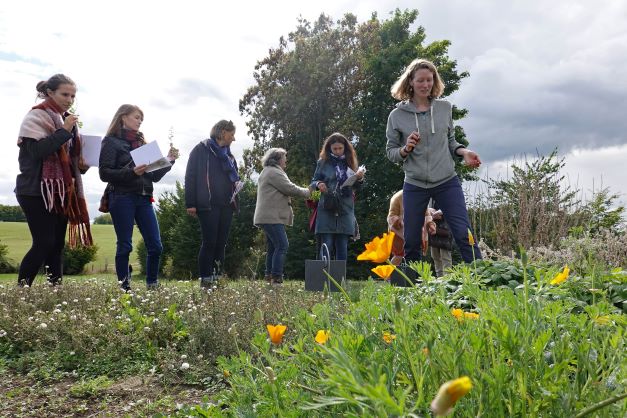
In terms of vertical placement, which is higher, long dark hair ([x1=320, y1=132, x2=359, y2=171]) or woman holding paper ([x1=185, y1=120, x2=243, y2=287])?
long dark hair ([x1=320, y1=132, x2=359, y2=171])

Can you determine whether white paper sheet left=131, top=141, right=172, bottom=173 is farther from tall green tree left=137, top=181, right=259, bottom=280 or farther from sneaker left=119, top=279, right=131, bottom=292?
tall green tree left=137, top=181, right=259, bottom=280

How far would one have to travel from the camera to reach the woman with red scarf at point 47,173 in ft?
16.8

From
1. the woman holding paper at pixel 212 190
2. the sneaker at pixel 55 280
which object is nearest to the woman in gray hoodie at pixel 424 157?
the woman holding paper at pixel 212 190

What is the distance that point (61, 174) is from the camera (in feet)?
17.6

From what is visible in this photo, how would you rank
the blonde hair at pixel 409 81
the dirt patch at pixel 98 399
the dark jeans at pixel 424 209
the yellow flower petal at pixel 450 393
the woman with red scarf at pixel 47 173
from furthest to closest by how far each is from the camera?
1. the woman with red scarf at pixel 47 173
2. the blonde hair at pixel 409 81
3. the dark jeans at pixel 424 209
4. the dirt patch at pixel 98 399
5. the yellow flower petal at pixel 450 393

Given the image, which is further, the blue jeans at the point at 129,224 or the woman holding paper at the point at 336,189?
the woman holding paper at the point at 336,189

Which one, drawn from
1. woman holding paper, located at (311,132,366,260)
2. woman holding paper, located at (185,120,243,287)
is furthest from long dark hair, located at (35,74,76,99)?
woman holding paper, located at (311,132,366,260)

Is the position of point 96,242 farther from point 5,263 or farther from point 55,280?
point 55,280

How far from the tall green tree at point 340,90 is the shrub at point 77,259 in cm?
759

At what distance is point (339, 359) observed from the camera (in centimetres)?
103

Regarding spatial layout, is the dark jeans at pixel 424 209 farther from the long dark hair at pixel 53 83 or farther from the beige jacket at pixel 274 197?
the long dark hair at pixel 53 83

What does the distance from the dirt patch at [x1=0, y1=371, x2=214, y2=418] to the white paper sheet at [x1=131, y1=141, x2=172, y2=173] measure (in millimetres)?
2583

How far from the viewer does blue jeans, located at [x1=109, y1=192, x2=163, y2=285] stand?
554 centimetres

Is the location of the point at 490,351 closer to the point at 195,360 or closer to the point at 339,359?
the point at 339,359
